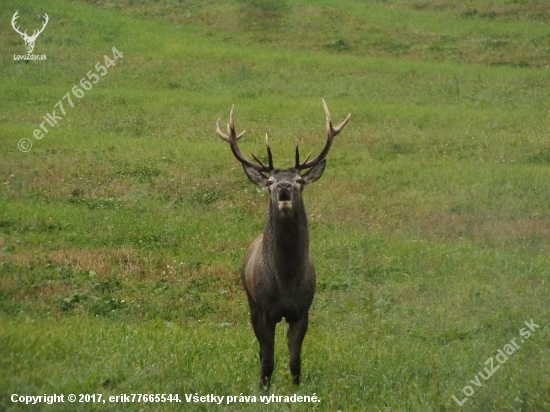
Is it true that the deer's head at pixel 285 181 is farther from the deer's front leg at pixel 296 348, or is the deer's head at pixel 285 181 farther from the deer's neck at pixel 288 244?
the deer's front leg at pixel 296 348

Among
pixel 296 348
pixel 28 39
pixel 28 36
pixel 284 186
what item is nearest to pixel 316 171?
pixel 284 186

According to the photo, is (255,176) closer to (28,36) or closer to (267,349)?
(267,349)

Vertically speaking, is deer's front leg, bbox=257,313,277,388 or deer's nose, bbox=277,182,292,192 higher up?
deer's nose, bbox=277,182,292,192

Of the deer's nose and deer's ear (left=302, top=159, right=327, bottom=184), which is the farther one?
deer's ear (left=302, top=159, right=327, bottom=184)

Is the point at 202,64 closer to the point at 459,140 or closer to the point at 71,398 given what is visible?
the point at 459,140

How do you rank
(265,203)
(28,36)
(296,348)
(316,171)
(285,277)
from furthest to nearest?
(28,36)
(265,203)
(316,171)
(285,277)
(296,348)

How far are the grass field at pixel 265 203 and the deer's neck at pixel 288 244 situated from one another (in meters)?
1.18

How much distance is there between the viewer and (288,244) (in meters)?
9.27

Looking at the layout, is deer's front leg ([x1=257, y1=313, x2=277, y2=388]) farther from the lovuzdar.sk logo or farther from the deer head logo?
the deer head logo

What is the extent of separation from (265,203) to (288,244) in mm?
10930

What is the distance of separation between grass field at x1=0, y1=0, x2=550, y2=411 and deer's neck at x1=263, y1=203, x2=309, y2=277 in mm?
1177

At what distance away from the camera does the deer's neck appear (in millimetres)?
9219

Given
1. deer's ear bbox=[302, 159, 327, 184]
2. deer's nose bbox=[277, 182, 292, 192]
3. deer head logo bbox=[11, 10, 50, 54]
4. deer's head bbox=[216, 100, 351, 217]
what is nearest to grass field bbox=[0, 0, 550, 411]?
deer head logo bbox=[11, 10, 50, 54]

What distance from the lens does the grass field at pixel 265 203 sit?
28.8 ft
